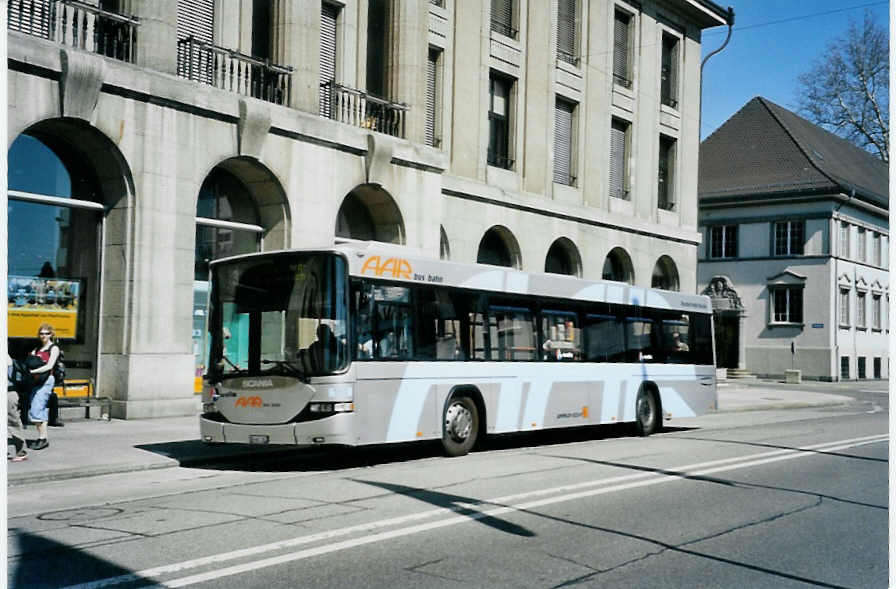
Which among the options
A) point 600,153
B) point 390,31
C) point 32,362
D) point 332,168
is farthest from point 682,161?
point 32,362

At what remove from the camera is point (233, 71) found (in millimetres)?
20625

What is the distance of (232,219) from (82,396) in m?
4.93

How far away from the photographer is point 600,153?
33.5 metres

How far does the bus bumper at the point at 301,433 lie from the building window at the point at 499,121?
17306 mm

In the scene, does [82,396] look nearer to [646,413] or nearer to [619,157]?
[646,413]

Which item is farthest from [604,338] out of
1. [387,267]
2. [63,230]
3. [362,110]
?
[63,230]

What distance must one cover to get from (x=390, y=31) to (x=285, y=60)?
3.74m

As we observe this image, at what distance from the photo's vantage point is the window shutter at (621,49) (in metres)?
34.6

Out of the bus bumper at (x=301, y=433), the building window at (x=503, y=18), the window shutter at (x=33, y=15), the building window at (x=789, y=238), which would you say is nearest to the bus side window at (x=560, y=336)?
the bus bumper at (x=301, y=433)

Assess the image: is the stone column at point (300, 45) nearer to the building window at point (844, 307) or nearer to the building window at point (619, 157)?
the building window at point (619, 157)

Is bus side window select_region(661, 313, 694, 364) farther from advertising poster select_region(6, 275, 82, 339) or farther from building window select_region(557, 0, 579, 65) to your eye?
building window select_region(557, 0, 579, 65)

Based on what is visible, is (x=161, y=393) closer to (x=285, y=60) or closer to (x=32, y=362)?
(x=32, y=362)

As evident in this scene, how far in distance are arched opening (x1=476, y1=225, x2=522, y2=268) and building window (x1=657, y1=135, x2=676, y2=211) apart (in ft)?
34.0

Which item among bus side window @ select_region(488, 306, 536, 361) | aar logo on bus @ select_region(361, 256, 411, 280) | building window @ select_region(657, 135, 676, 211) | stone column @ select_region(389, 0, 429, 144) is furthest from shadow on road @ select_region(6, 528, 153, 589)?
building window @ select_region(657, 135, 676, 211)
